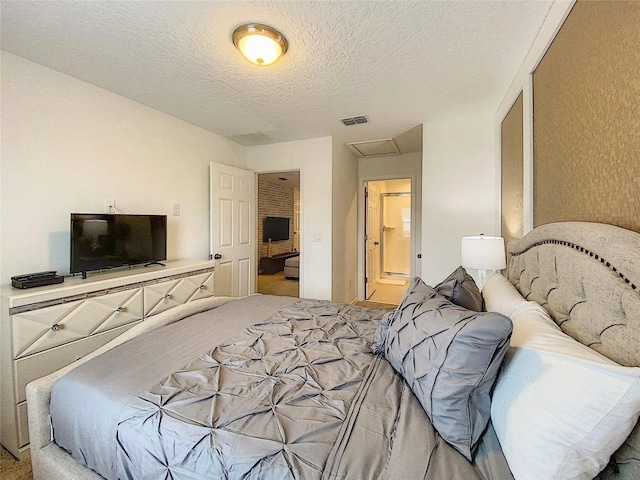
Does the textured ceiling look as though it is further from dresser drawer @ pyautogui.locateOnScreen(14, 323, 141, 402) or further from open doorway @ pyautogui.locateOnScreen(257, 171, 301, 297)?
open doorway @ pyautogui.locateOnScreen(257, 171, 301, 297)

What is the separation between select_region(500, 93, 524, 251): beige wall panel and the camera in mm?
2170

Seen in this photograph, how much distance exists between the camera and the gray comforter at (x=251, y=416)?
78 cm

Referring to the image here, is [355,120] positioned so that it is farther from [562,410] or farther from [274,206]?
[274,206]

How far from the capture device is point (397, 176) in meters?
4.78

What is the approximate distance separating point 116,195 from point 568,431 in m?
3.27

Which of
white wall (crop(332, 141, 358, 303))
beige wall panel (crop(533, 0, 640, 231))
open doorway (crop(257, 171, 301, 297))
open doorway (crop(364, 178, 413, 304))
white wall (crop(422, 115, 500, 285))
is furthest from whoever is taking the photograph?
open doorway (crop(257, 171, 301, 297))

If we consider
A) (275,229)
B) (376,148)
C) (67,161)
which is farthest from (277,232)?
(67,161)

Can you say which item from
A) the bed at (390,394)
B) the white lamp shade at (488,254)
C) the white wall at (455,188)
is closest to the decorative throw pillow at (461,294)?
the bed at (390,394)

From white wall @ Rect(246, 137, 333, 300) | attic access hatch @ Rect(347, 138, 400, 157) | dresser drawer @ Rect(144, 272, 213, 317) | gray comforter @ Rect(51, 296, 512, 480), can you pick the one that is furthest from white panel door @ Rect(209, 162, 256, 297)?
gray comforter @ Rect(51, 296, 512, 480)

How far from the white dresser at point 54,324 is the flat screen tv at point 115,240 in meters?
0.14

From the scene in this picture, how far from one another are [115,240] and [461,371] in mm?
2708

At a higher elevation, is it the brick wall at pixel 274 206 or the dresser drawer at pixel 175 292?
the brick wall at pixel 274 206

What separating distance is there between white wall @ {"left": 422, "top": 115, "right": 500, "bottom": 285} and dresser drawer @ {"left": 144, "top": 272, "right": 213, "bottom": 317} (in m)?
2.52

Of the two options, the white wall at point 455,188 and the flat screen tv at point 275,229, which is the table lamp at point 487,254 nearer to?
the white wall at point 455,188
